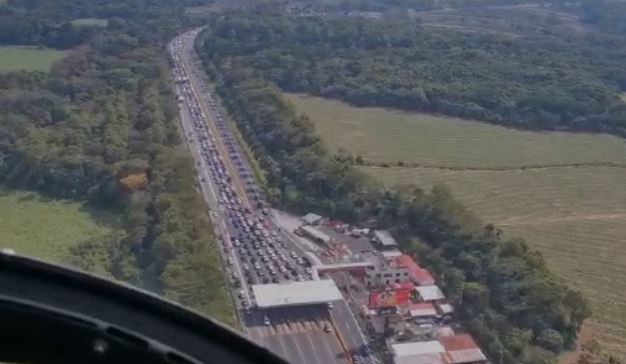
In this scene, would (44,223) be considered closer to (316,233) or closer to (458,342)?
(316,233)

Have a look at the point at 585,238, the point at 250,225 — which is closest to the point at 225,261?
the point at 250,225

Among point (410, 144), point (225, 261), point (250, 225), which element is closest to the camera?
point (225, 261)

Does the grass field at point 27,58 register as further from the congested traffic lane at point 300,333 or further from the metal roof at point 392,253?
the congested traffic lane at point 300,333

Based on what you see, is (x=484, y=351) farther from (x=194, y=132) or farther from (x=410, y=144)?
(x=194, y=132)

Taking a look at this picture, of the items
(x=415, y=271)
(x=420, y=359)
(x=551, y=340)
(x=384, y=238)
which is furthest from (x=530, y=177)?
(x=420, y=359)

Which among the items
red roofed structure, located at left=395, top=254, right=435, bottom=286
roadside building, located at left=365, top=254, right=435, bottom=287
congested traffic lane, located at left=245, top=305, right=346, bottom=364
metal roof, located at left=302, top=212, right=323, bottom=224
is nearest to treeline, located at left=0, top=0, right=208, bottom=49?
metal roof, located at left=302, top=212, right=323, bottom=224

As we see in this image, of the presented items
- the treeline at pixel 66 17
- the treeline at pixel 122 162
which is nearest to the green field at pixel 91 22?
the treeline at pixel 66 17

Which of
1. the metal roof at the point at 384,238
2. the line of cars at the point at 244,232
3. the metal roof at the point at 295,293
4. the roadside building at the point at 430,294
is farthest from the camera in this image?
the metal roof at the point at 384,238

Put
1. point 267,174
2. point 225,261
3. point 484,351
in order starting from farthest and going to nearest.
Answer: point 267,174
point 225,261
point 484,351
